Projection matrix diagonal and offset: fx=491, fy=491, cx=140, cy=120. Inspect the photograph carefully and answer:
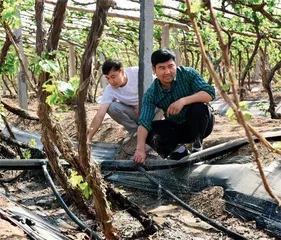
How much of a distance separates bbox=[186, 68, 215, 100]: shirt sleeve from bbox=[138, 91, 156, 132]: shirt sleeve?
0.31 m

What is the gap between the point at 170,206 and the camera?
10.8 feet

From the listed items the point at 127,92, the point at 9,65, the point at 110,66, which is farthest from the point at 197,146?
the point at 9,65

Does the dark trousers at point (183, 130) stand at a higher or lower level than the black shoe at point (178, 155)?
higher

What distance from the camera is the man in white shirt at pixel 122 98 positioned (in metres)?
4.23

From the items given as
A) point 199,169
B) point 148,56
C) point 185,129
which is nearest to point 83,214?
point 199,169

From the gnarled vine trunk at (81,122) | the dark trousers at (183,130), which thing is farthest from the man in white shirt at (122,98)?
the gnarled vine trunk at (81,122)

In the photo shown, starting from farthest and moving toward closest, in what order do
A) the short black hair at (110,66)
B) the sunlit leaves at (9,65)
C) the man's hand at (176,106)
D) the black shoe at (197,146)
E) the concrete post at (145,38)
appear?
the sunlit leaves at (9,65) → the concrete post at (145,38) → the short black hair at (110,66) → the black shoe at (197,146) → the man's hand at (176,106)

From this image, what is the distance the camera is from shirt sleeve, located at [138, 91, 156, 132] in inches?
136

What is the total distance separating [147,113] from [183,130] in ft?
1.29

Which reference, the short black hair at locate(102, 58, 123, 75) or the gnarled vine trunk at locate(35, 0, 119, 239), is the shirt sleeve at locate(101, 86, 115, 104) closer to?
the short black hair at locate(102, 58, 123, 75)

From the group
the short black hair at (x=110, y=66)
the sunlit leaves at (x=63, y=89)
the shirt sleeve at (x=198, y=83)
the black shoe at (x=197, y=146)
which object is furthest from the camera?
the short black hair at (x=110, y=66)

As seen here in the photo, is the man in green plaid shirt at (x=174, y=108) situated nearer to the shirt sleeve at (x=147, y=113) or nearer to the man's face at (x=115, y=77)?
the shirt sleeve at (x=147, y=113)

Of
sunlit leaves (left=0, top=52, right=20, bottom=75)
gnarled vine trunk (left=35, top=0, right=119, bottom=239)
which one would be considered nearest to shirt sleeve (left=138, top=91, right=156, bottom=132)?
gnarled vine trunk (left=35, top=0, right=119, bottom=239)

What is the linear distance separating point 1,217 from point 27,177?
5.78ft
